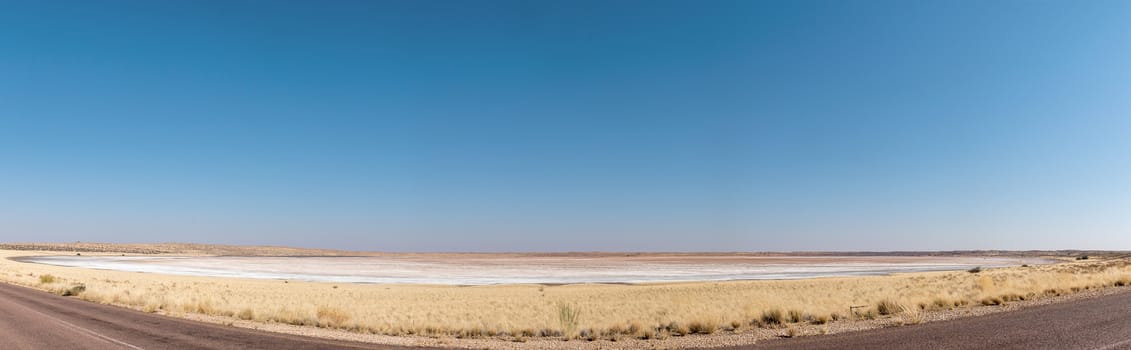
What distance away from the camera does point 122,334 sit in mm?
14664

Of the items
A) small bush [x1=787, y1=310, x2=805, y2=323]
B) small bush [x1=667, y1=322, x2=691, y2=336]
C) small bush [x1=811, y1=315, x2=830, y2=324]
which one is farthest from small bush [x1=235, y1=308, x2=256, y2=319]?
small bush [x1=811, y1=315, x2=830, y2=324]

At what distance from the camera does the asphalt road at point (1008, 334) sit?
34.4 ft

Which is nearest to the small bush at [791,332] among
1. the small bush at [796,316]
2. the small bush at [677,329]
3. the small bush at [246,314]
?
the small bush at [796,316]

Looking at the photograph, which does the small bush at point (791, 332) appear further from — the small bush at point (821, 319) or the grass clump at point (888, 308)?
the grass clump at point (888, 308)

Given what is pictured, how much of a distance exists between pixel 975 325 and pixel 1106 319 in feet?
9.47

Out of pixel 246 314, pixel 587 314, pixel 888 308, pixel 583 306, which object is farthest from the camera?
pixel 583 306

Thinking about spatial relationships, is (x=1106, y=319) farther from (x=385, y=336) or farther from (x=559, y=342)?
(x=385, y=336)

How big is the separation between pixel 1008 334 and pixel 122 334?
21825 millimetres

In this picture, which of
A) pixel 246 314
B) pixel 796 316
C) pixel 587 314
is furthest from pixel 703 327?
pixel 246 314

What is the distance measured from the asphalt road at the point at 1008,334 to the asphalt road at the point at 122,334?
430 inches

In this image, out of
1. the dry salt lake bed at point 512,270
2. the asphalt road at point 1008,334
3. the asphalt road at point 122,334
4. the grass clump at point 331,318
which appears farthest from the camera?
the dry salt lake bed at point 512,270

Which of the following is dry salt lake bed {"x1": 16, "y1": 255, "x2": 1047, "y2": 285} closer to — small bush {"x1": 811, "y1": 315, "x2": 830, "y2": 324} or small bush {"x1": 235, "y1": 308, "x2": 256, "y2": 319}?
small bush {"x1": 235, "y1": 308, "x2": 256, "y2": 319}

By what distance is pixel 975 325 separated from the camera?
43.0 ft

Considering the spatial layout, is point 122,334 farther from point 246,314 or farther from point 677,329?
point 677,329
